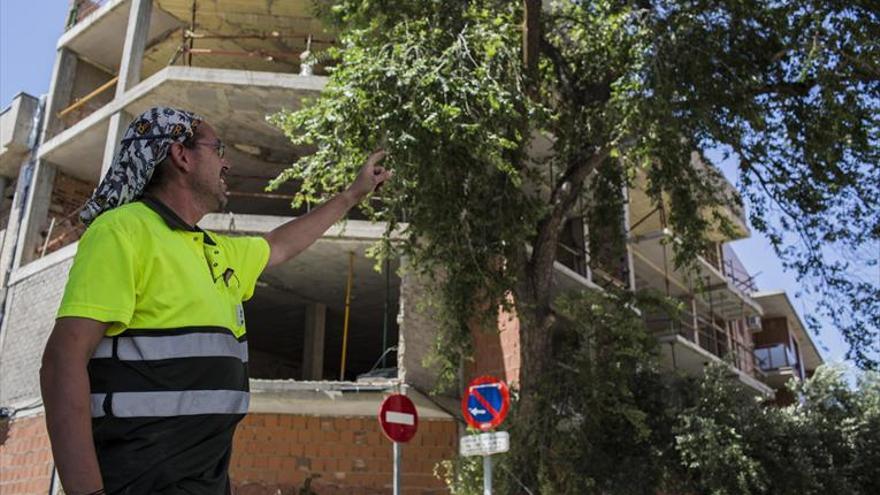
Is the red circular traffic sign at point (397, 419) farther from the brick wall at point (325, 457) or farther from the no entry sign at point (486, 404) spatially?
the brick wall at point (325, 457)

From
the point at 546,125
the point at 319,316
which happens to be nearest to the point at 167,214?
the point at 546,125

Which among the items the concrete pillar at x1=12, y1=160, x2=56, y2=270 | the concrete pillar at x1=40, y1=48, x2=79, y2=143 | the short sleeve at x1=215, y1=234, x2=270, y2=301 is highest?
the concrete pillar at x1=40, y1=48, x2=79, y2=143

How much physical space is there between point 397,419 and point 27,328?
7970 millimetres

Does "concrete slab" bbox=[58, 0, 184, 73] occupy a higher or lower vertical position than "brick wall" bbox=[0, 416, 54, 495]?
higher

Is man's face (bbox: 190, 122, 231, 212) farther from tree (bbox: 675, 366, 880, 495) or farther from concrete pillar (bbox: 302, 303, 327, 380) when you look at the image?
concrete pillar (bbox: 302, 303, 327, 380)

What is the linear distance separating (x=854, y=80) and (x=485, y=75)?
402 cm

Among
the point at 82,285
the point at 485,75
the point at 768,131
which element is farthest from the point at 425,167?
the point at 82,285

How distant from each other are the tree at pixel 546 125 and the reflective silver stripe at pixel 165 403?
6.21 m

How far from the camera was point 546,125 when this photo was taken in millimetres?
10156

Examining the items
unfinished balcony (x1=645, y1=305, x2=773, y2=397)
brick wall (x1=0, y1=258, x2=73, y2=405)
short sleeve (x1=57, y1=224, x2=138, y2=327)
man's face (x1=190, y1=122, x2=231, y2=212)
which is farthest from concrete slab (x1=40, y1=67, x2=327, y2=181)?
short sleeve (x1=57, y1=224, x2=138, y2=327)

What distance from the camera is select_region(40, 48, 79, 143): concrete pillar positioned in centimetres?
1609

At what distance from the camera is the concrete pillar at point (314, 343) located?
1482 cm

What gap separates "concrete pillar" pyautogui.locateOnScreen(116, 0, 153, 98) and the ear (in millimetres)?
13331

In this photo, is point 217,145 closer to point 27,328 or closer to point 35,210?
point 27,328
